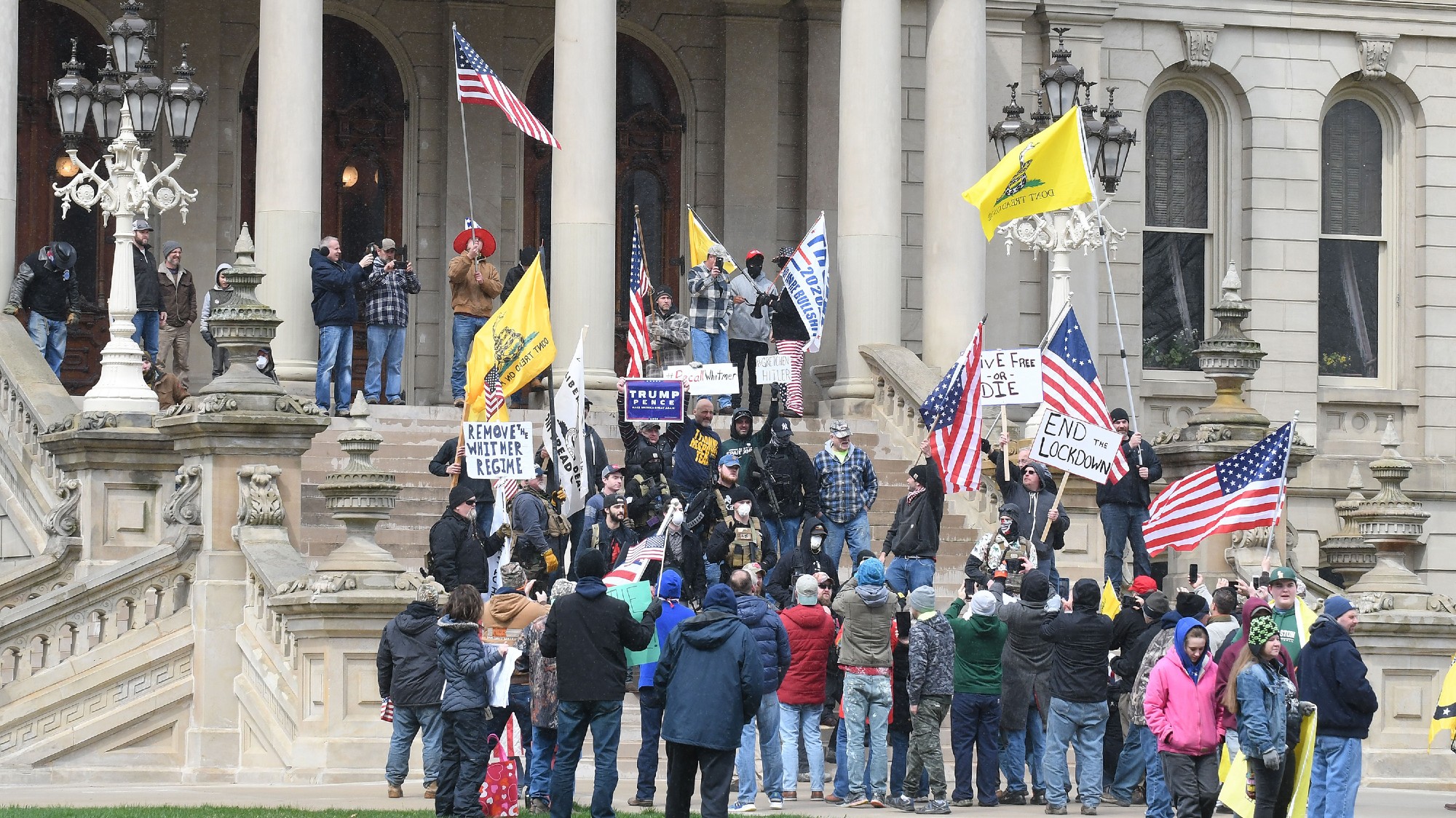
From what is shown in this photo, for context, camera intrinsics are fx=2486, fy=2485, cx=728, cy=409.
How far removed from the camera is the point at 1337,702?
1617 centimetres

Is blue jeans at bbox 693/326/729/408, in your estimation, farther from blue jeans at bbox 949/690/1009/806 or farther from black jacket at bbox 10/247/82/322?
blue jeans at bbox 949/690/1009/806

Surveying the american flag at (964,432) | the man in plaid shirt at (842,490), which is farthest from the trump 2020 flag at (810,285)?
the man in plaid shirt at (842,490)

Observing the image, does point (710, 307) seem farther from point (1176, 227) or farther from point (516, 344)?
point (1176, 227)

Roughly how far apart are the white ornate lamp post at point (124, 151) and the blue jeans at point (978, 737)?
315 inches

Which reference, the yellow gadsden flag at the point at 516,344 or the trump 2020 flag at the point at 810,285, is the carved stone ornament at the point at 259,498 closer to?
the yellow gadsden flag at the point at 516,344

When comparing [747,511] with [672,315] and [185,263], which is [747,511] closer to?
[672,315]

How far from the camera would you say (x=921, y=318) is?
32.4m

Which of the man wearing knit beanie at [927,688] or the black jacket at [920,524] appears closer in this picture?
the man wearing knit beanie at [927,688]

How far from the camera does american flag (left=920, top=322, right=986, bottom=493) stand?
22.0 metres

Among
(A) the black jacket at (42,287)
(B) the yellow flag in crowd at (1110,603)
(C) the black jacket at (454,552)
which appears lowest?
(B) the yellow flag in crowd at (1110,603)

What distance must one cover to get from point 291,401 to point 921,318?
13.9m

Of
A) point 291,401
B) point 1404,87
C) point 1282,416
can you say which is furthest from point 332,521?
point 1404,87

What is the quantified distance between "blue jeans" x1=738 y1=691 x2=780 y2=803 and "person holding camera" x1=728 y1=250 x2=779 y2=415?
9952 mm

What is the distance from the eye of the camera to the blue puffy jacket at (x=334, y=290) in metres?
25.4
